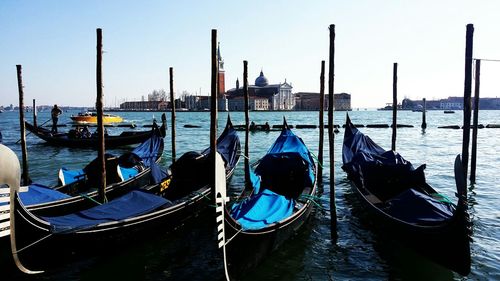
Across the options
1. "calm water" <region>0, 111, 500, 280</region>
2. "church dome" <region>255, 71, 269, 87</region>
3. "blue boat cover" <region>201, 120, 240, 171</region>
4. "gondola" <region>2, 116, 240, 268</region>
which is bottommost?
"calm water" <region>0, 111, 500, 280</region>

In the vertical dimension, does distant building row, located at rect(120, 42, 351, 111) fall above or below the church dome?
below

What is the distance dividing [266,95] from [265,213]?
100 m

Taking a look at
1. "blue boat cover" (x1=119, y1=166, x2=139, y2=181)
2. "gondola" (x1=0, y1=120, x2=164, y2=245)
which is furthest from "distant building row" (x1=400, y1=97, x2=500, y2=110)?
"blue boat cover" (x1=119, y1=166, x2=139, y2=181)

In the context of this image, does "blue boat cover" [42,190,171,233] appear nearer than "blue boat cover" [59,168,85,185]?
Yes

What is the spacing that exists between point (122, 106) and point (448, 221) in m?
142

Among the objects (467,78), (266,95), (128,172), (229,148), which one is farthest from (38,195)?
(266,95)

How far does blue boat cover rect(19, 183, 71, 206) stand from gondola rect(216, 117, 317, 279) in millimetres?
2533

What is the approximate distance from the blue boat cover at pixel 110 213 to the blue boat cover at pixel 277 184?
3.77ft

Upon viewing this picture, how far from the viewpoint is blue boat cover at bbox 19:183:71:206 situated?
5500 mm

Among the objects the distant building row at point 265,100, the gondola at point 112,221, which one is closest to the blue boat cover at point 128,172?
the gondola at point 112,221

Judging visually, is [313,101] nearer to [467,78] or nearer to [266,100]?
[266,100]

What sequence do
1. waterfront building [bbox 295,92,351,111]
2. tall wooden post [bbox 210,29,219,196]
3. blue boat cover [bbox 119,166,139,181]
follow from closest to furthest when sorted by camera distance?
tall wooden post [bbox 210,29,219,196] < blue boat cover [bbox 119,166,139,181] < waterfront building [bbox 295,92,351,111]

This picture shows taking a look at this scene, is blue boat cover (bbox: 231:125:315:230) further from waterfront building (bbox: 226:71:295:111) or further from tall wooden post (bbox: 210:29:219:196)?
waterfront building (bbox: 226:71:295:111)

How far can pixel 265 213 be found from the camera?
16.4 ft
